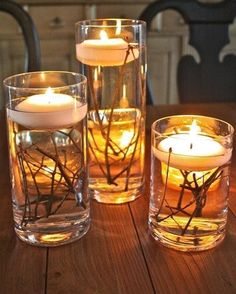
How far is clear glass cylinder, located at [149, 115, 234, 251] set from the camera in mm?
597

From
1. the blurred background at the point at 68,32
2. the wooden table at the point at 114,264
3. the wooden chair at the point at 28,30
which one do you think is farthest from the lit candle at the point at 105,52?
the blurred background at the point at 68,32

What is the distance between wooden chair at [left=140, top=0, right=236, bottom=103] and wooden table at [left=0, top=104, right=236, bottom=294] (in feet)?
2.63

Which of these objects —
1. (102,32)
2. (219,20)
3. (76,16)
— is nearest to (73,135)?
(102,32)

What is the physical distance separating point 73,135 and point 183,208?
0.56 ft

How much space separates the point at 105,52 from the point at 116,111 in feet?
0.32

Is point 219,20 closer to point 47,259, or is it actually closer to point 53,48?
point 53,48

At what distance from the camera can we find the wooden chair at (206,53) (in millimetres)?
1430

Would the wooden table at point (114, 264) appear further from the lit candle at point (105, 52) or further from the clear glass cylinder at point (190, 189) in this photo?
the lit candle at point (105, 52)

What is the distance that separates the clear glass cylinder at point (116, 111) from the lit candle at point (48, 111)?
0.13 m

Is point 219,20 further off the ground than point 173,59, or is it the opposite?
point 219,20

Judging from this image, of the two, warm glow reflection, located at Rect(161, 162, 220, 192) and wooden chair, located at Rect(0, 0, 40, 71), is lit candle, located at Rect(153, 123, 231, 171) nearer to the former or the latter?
warm glow reflection, located at Rect(161, 162, 220, 192)

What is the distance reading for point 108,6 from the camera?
2076 millimetres

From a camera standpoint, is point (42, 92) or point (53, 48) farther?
point (53, 48)

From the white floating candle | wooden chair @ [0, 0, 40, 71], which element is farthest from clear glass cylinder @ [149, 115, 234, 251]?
wooden chair @ [0, 0, 40, 71]
